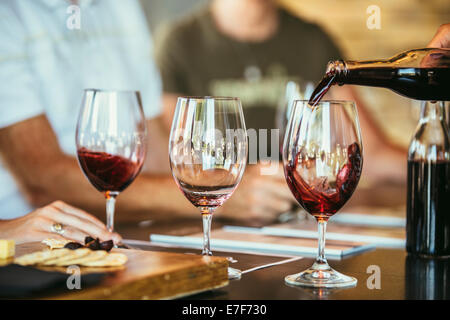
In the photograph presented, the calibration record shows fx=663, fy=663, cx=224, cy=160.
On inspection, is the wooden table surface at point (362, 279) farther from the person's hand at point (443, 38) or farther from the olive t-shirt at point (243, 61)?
the olive t-shirt at point (243, 61)

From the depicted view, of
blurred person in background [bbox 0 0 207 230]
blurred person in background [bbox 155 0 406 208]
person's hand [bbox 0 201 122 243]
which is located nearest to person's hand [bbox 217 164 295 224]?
blurred person in background [bbox 0 0 207 230]

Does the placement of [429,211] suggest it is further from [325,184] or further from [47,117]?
[47,117]

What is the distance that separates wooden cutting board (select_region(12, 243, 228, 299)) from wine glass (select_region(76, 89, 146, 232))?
0.22 meters

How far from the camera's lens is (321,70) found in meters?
3.39

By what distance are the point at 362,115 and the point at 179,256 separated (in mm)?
2778

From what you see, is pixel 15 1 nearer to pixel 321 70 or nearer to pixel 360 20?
pixel 321 70

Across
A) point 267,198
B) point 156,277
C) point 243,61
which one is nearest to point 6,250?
point 156,277

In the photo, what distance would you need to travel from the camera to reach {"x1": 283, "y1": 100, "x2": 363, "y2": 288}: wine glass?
2.48ft

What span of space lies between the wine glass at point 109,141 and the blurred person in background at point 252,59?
2.10 meters

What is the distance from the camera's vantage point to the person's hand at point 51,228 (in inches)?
35.9

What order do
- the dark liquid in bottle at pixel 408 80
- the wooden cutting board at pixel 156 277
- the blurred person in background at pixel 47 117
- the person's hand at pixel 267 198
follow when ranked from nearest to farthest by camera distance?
the wooden cutting board at pixel 156 277 < the dark liquid in bottle at pixel 408 80 < the person's hand at pixel 267 198 < the blurred person in background at pixel 47 117

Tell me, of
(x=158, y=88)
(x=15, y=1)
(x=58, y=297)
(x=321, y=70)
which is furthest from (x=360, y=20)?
(x=58, y=297)

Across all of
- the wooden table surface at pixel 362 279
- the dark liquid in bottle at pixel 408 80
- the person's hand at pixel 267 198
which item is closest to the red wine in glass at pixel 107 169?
the wooden table surface at pixel 362 279

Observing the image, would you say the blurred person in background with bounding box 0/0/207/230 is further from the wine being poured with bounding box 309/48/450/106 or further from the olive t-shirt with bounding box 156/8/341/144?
the wine being poured with bounding box 309/48/450/106
